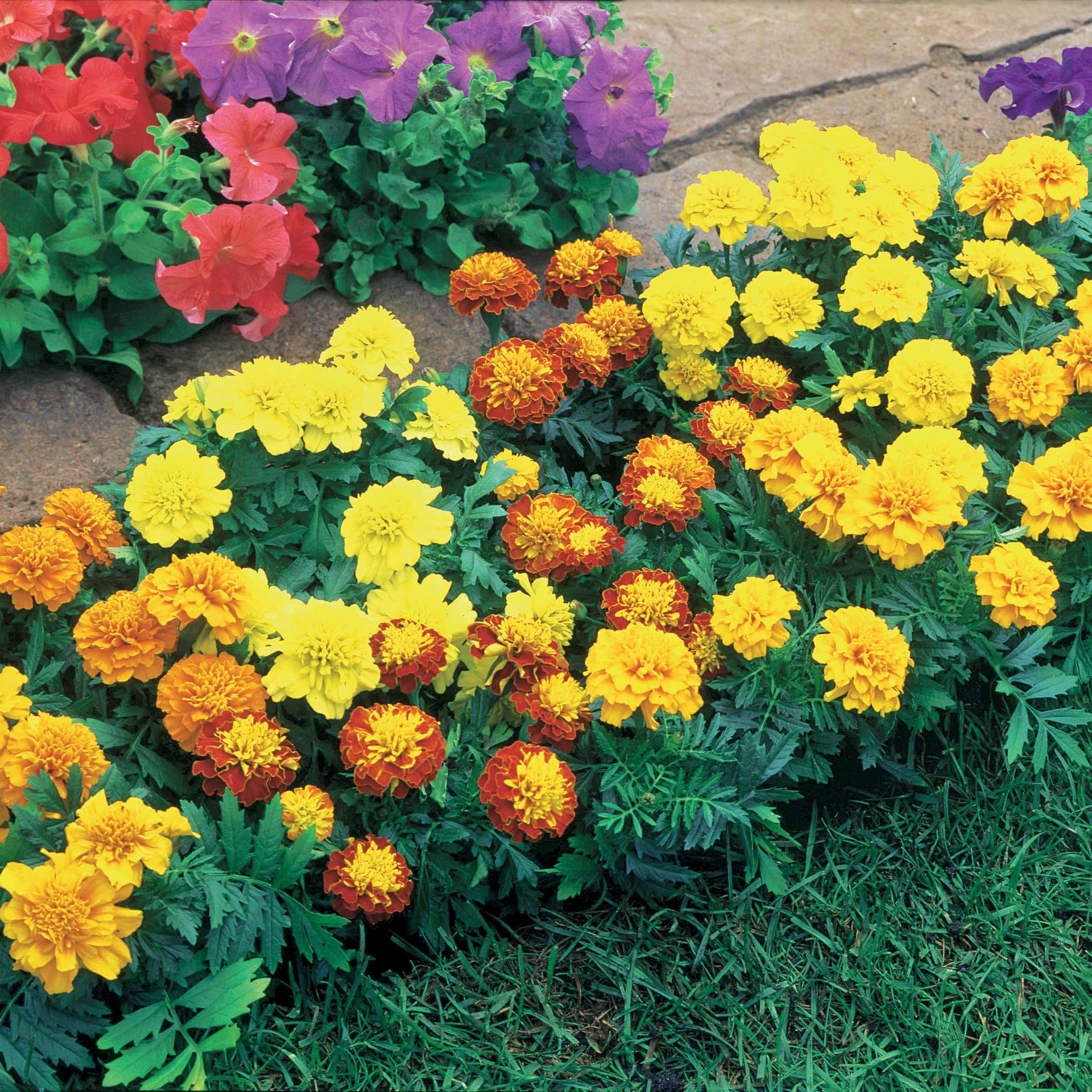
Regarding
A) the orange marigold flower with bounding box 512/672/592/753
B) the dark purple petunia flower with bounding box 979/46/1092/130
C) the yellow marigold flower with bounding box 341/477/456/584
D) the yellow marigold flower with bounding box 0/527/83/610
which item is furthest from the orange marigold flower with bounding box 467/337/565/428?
the dark purple petunia flower with bounding box 979/46/1092/130

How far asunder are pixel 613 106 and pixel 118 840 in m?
2.06

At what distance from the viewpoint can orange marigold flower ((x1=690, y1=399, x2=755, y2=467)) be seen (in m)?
2.13

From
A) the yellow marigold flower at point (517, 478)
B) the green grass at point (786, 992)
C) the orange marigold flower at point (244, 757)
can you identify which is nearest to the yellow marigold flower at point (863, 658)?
the green grass at point (786, 992)

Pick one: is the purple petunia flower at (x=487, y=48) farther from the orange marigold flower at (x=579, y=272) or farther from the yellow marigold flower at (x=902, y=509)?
the yellow marigold flower at (x=902, y=509)

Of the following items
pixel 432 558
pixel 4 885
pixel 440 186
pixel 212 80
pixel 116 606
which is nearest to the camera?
pixel 4 885

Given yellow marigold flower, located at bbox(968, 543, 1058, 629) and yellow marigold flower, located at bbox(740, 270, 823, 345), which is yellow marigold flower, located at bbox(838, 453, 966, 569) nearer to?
yellow marigold flower, located at bbox(968, 543, 1058, 629)

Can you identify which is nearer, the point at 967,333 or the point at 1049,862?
the point at 1049,862

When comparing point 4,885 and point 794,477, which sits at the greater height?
point 794,477

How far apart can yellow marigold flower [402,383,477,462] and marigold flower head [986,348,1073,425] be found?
997 mm

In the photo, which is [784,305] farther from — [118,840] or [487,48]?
[118,840]

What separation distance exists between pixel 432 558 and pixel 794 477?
2.11 ft

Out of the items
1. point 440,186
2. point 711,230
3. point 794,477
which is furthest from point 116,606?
point 711,230

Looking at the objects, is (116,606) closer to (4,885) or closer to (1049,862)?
(4,885)

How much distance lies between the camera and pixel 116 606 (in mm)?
1764
